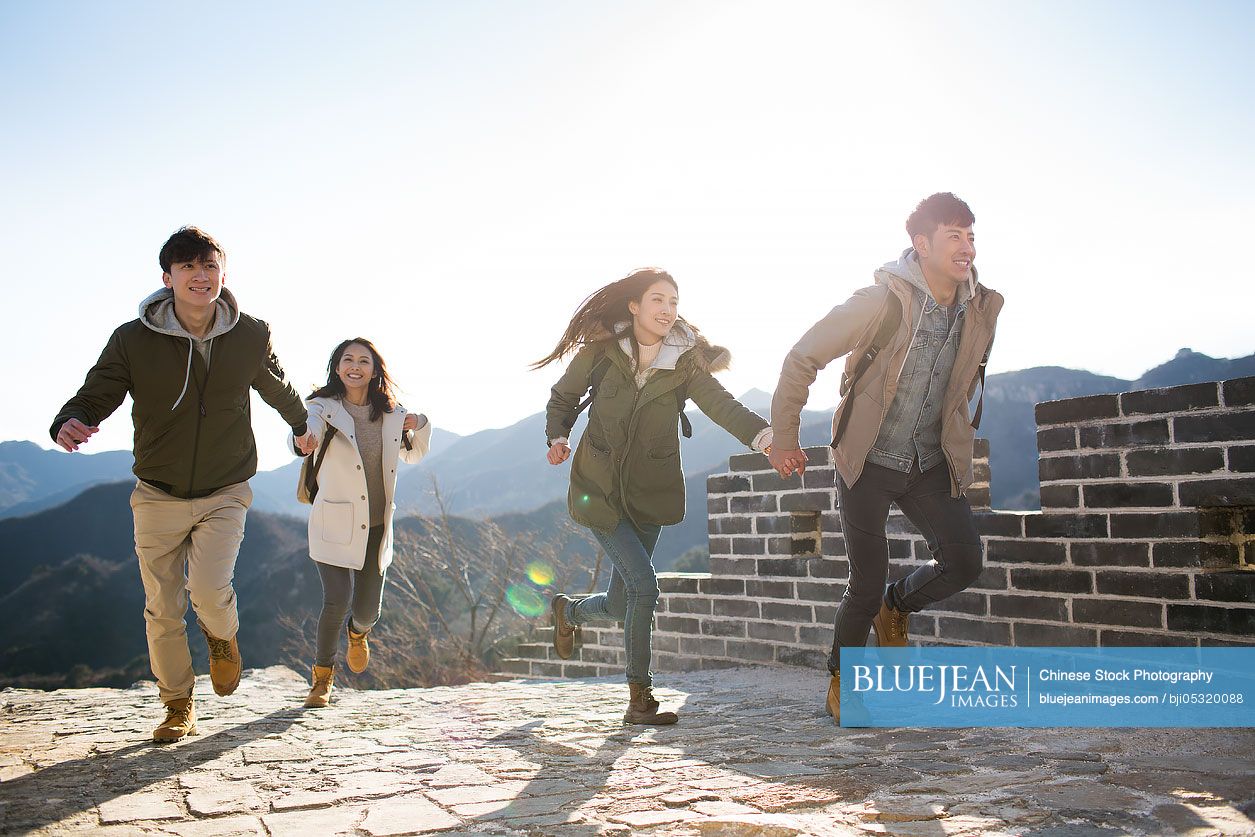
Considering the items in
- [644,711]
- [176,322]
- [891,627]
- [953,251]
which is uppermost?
[953,251]

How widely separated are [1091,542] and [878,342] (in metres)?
1.70

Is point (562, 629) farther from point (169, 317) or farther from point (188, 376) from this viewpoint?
point (169, 317)

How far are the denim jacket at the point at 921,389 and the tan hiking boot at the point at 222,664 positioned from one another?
279cm

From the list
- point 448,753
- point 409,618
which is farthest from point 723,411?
point 409,618

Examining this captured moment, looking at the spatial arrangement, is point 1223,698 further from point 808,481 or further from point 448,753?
point 448,753

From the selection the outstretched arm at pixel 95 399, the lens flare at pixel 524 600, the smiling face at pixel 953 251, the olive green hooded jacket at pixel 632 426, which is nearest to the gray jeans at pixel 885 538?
the olive green hooded jacket at pixel 632 426

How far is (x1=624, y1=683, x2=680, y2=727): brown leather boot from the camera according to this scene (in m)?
3.89

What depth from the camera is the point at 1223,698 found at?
3.65 meters

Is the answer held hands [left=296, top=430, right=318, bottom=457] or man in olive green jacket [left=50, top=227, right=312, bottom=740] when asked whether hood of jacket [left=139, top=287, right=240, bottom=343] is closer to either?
man in olive green jacket [left=50, top=227, right=312, bottom=740]

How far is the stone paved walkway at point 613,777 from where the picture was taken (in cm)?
235

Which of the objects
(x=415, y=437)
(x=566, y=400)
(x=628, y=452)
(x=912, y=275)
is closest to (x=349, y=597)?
(x=415, y=437)

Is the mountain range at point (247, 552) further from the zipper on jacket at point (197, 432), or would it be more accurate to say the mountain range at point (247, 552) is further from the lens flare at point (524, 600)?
the zipper on jacket at point (197, 432)

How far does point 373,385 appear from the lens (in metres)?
5.24

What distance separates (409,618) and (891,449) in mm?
17329
